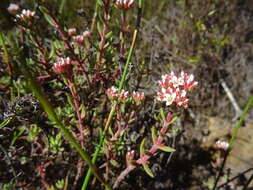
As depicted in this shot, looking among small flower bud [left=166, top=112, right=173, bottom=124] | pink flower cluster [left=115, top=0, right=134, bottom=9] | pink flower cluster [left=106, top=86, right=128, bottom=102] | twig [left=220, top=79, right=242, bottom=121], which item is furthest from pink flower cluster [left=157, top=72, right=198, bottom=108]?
twig [left=220, top=79, right=242, bottom=121]

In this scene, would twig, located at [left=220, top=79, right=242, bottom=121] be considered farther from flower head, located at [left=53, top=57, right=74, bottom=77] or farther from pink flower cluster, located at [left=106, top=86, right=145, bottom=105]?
flower head, located at [left=53, top=57, right=74, bottom=77]

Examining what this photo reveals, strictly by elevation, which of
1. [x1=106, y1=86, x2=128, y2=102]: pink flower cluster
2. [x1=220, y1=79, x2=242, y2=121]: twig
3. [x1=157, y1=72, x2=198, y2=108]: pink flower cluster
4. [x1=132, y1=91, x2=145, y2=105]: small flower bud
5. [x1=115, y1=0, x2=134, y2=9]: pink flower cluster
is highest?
[x1=115, y1=0, x2=134, y2=9]: pink flower cluster

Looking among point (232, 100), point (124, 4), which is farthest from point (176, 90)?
point (232, 100)

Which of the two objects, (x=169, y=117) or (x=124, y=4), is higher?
(x=124, y=4)

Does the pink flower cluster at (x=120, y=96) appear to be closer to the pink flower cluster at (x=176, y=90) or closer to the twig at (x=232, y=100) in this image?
the pink flower cluster at (x=176, y=90)

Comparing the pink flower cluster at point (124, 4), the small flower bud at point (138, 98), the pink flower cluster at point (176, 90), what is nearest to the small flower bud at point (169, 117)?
the pink flower cluster at point (176, 90)

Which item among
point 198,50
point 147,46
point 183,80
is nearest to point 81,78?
point 183,80

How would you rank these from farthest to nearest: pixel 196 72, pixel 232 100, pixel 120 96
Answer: pixel 232 100 < pixel 196 72 < pixel 120 96

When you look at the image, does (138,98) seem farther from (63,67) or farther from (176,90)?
(63,67)
